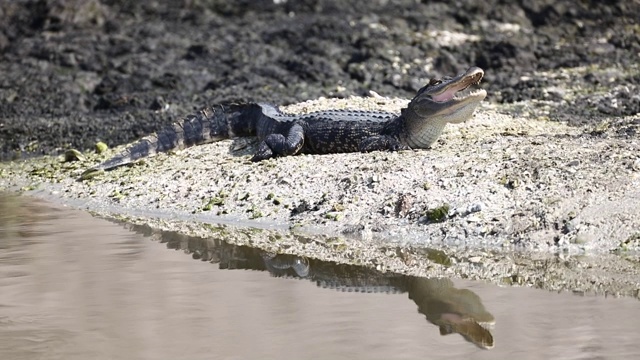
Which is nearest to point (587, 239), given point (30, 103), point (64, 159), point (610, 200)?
point (610, 200)

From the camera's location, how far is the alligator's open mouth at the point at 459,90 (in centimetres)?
872

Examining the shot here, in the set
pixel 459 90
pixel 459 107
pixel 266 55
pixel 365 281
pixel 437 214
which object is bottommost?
pixel 365 281

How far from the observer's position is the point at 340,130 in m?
9.34

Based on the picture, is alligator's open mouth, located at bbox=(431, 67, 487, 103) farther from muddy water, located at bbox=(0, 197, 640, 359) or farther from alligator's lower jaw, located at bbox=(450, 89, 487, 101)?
muddy water, located at bbox=(0, 197, 640, 359)

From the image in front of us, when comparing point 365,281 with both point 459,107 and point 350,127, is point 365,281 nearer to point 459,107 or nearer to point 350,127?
point 459,107

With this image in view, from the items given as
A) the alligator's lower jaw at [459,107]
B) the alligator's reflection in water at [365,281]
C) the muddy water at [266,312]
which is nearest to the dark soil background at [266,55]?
the alligator's lower jaw at [459,107]

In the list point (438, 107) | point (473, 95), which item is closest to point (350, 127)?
point (438, 107)

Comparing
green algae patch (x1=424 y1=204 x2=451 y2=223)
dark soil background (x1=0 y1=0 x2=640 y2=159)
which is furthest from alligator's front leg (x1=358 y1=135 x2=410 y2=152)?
dark soil background (x1=0 y1=0 x2=640 y2=159)

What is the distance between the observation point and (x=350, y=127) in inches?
367

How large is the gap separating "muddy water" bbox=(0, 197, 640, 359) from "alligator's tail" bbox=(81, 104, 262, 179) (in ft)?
10.2

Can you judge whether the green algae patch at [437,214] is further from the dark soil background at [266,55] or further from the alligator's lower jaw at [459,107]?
the dark soil background at [266,55]

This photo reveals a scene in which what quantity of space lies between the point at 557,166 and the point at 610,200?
63 centimetres

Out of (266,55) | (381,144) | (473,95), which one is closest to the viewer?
(473,95)

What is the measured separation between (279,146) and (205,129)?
50.6 inches
